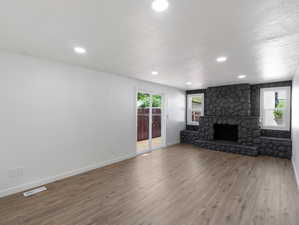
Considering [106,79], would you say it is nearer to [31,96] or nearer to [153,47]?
[31,96]

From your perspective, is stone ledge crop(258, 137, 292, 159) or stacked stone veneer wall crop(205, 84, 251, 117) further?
stacked stone veneer wall crop(205, 84, 251, 117)

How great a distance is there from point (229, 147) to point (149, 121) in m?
3.02

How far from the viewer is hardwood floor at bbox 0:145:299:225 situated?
2025 millimetres

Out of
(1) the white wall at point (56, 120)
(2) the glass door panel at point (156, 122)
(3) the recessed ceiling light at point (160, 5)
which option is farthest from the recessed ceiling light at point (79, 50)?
(2) the glass door panel at point (156, 122)

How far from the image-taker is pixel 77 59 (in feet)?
9.84

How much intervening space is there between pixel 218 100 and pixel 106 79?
451cm

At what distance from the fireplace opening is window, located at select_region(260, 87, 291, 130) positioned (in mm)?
965

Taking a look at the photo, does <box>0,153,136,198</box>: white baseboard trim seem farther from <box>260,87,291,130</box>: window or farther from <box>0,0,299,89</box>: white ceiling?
<box>260,87,291,130</box>: window

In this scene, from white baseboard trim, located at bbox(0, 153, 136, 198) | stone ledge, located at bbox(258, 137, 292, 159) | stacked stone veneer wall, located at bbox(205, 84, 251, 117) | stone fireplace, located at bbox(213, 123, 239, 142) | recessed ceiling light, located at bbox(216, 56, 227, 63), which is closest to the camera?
white baseboard trim, located at bbox(0, 153, 136, 198)

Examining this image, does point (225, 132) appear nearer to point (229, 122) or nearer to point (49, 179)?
point (229, 122)

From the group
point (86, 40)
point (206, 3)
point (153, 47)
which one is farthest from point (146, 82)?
point (206, 3)

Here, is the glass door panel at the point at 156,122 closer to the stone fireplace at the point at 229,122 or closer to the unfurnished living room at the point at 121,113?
the unfurnished living room at the point at 121,113

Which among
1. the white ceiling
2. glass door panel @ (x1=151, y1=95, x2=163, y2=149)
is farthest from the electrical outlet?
glass door panel @ (x1=151, y1=95, x2=163, y2=149)

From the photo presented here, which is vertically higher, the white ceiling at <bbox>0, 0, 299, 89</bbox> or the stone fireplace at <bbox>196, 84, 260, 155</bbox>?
the white ceiling at <bbox>0, 0, 299, 89</bbox>
